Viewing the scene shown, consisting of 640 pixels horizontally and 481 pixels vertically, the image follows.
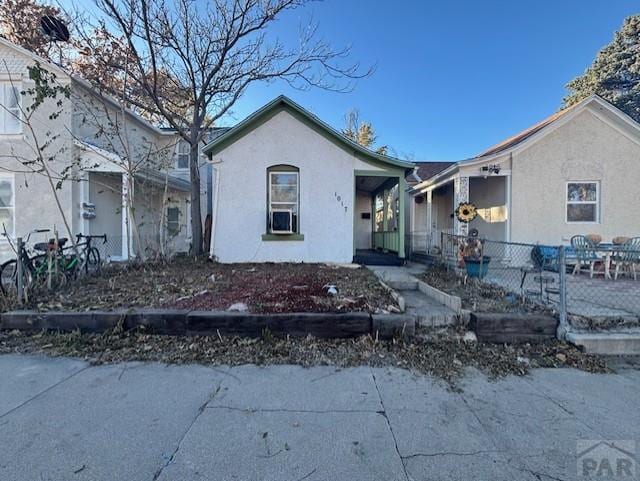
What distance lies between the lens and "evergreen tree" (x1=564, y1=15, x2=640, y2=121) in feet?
76.2

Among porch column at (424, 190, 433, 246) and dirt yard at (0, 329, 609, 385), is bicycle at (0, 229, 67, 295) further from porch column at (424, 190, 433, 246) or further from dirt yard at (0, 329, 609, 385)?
porch column at (424, 190, 433, 246)

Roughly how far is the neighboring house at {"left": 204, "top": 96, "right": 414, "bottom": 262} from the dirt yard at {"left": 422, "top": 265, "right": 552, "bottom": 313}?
9.03 ft

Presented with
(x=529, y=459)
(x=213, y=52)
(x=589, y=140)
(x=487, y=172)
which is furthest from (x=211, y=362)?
(x=589, y=140)

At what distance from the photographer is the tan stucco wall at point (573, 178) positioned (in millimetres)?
9031

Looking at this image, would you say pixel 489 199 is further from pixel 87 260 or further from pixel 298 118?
pixel 87 260

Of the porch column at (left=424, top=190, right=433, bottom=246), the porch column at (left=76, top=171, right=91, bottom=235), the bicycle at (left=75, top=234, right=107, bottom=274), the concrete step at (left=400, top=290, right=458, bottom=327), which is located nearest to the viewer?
the concrete step at (left=400, top=290, right=458, bottom=327)

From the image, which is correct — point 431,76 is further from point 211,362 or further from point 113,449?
point 113,449

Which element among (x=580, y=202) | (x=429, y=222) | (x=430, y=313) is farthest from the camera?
(x=429, y=222)

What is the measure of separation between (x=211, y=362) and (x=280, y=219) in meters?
5.37

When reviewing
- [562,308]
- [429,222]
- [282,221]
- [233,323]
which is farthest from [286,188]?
[562,308]

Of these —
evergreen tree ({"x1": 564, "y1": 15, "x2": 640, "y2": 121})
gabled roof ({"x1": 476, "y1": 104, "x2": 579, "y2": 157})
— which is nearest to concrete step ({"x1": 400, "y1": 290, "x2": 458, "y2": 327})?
gabled roof ({"x1": 476, "y1": 104, "x2": 579, "y2": 157})

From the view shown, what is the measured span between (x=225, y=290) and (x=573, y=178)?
10.3 metres

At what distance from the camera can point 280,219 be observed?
27.7ft

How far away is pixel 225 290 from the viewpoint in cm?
545
